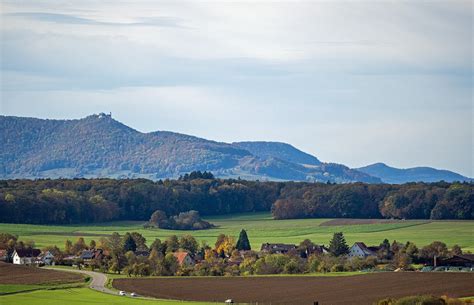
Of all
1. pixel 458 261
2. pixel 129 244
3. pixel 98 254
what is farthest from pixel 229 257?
pixel 458 261

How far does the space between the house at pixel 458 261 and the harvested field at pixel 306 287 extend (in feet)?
42.1

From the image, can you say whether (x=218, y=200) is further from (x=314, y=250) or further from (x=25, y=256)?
(x=25, y=256)

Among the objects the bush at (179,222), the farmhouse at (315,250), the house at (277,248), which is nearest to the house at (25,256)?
the house at (277,248)

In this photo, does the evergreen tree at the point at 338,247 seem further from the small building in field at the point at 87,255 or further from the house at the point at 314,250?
the small building in field at the point at 87,255

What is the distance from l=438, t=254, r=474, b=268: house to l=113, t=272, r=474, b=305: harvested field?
12.8 metres

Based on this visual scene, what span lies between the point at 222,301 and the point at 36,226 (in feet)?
246

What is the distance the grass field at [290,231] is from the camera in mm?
122125

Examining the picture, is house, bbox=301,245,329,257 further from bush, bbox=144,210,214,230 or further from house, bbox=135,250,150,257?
bush, bbox=144,210,214,230

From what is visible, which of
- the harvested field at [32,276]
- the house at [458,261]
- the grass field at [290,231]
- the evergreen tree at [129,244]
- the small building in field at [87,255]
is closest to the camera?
the harvested field at [32,276]

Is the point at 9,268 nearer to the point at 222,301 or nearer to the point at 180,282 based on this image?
the point at 180,282

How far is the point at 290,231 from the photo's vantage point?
5453 inches

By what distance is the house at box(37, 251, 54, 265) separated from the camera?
106 meters

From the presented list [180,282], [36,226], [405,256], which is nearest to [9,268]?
[180,282]

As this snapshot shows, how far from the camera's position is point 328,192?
543 ft
